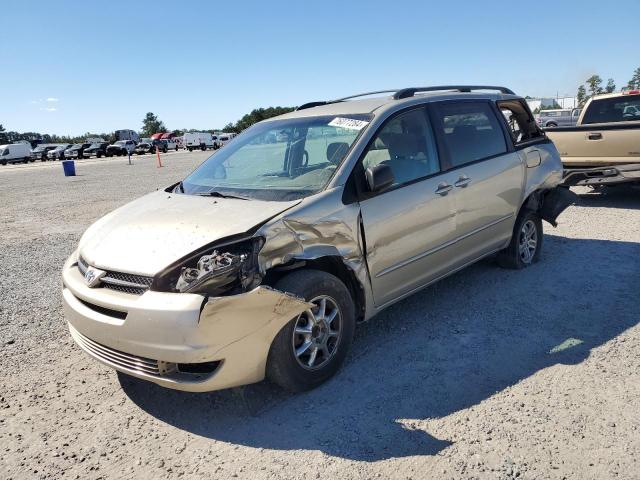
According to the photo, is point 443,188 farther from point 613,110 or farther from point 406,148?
point 613,110

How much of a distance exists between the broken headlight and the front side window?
1.25 metres

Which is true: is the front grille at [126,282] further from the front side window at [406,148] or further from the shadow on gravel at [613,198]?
the shadow on gravel at [613,198]

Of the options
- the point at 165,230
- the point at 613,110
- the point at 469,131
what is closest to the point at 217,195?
the point at 165,230

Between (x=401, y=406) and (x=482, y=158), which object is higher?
(x=482, y=158)

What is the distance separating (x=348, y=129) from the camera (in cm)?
384

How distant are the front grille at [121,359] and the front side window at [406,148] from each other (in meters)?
1.95

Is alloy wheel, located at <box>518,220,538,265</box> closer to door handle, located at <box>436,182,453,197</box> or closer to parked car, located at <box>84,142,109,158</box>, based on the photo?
door handle, located at <box>436,182,453,197</box>

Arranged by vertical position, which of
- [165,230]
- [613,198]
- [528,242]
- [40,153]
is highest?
[40,153]

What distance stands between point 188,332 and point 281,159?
1985 millimetres

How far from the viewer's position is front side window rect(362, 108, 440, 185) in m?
3.83

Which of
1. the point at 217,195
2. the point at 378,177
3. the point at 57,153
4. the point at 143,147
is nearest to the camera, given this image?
the point at 378,177

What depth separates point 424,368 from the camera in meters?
3.47

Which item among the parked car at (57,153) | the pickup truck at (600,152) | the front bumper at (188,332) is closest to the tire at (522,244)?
the front bumper at (188,332)

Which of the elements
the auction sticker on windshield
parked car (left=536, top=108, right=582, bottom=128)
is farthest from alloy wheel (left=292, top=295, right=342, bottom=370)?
parked car (left=536, top=108, right=582, bottom=128)
